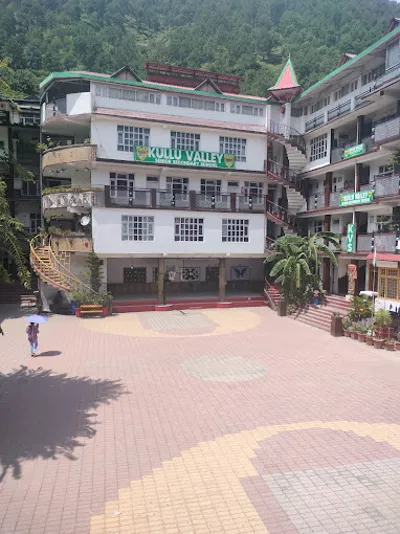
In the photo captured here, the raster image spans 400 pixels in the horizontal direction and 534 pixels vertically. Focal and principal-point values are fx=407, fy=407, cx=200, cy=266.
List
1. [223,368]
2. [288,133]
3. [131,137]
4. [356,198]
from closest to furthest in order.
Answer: [223,368] < [356,198] < [131,137] < [288,133]

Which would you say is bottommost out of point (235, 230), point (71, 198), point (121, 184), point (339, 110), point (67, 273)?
point (67, 273)

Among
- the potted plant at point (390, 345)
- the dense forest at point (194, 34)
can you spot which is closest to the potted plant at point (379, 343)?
the potted plant at point (390, 345)

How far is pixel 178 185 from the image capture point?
25062mm

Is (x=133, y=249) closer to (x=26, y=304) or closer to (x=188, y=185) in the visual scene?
(x=188, y=185)


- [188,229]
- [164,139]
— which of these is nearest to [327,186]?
[188,229]

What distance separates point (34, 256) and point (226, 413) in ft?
55.7

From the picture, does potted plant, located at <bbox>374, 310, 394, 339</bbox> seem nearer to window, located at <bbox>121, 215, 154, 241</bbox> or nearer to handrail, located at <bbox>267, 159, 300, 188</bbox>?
handrail, located at <bbox>267, 159, 300, 188</bbox>

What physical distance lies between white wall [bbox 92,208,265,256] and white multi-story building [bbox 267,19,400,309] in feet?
6.98

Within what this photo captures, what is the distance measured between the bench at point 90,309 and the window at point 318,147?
16.8m

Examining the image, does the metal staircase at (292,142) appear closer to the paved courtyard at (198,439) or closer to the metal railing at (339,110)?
the metal railing at (339,110)

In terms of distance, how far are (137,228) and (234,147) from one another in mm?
8018

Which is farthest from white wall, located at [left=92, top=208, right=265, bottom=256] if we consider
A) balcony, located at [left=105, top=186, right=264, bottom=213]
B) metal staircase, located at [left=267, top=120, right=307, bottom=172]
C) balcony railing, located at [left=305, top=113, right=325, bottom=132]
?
balcony railing, located at [left=305, top=113, right=325, bottom=132]

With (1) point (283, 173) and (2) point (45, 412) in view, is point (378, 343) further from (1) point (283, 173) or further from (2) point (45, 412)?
(1) point (283, 173)

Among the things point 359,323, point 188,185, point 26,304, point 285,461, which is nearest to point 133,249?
point 188,185
